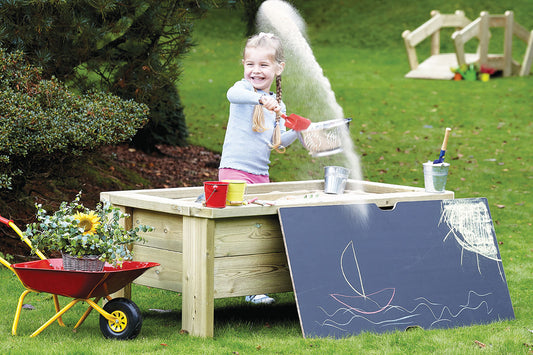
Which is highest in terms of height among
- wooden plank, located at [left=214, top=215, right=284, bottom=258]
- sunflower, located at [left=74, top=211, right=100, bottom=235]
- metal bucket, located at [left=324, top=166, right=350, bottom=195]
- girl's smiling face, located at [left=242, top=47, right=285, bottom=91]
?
girl's smiling face, located at [left=242, top=47, right=285, bottom=91]

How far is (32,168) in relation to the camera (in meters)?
6.18

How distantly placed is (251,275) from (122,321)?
2.54 ft

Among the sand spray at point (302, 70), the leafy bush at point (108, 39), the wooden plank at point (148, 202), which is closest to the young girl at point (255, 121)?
the sand spray at point (302, 70)

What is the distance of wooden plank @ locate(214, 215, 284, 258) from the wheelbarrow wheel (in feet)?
1.76

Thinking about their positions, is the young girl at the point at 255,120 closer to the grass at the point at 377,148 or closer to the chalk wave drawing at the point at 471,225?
the grass at the point at 377,148

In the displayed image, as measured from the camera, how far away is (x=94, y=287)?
396cm

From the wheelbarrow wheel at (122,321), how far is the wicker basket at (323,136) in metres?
1.51

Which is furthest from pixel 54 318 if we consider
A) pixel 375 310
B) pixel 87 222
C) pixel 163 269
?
pixel 375 310

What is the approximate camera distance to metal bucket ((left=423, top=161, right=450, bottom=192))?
16.3ft

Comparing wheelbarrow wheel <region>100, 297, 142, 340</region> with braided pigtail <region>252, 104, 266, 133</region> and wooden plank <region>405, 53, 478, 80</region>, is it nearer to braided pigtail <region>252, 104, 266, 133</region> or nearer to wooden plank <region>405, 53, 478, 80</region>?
braided pigtail <region>252, 104, 266, 133</region>

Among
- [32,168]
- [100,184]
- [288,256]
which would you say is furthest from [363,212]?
[100,184]

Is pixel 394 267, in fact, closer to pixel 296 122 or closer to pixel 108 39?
pixel 296 122

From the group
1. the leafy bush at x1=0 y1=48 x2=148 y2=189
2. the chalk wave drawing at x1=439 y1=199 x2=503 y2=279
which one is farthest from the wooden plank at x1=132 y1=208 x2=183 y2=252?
the chalk wave drawing at x1=439 y1=199 x2=503 y2=279

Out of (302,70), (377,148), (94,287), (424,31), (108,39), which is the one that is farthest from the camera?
(424,31)
